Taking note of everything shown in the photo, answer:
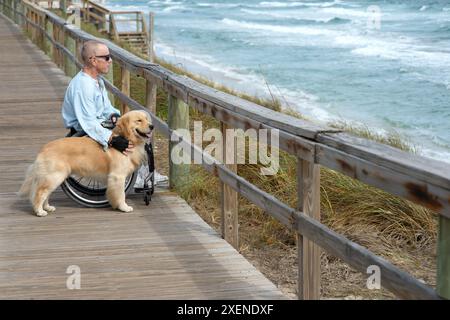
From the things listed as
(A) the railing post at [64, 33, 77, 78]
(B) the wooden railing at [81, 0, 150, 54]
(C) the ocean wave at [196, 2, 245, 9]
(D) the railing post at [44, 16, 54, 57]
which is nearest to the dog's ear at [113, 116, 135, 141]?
(A) the railing post at [64, 33, 77, 78]

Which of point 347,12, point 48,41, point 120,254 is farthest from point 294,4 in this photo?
point 120,254

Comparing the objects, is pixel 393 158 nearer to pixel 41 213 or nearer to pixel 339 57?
pixel 41 213

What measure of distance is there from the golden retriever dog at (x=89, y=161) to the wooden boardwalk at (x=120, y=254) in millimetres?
261

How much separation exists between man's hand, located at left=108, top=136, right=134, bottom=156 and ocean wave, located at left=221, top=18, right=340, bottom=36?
4828 cm

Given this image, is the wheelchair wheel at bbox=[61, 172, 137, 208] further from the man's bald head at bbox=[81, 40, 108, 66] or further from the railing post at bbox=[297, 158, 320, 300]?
the railing post at bbox=[297, 158, 320, 300]

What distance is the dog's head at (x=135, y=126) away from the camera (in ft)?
21.8

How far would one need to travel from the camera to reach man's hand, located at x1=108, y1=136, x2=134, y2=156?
6.71 meters

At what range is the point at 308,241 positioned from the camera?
4.81m

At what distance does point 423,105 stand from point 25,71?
44.5ft

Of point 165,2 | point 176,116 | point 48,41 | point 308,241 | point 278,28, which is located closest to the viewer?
point 308,241

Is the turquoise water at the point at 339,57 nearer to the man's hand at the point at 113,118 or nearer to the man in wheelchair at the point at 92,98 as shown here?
the man's hand at the point at 113,118

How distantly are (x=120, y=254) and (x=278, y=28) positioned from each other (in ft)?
185

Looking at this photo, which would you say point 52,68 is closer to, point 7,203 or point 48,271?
point 7,203

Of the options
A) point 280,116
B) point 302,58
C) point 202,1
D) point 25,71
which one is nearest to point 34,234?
point 280,116
